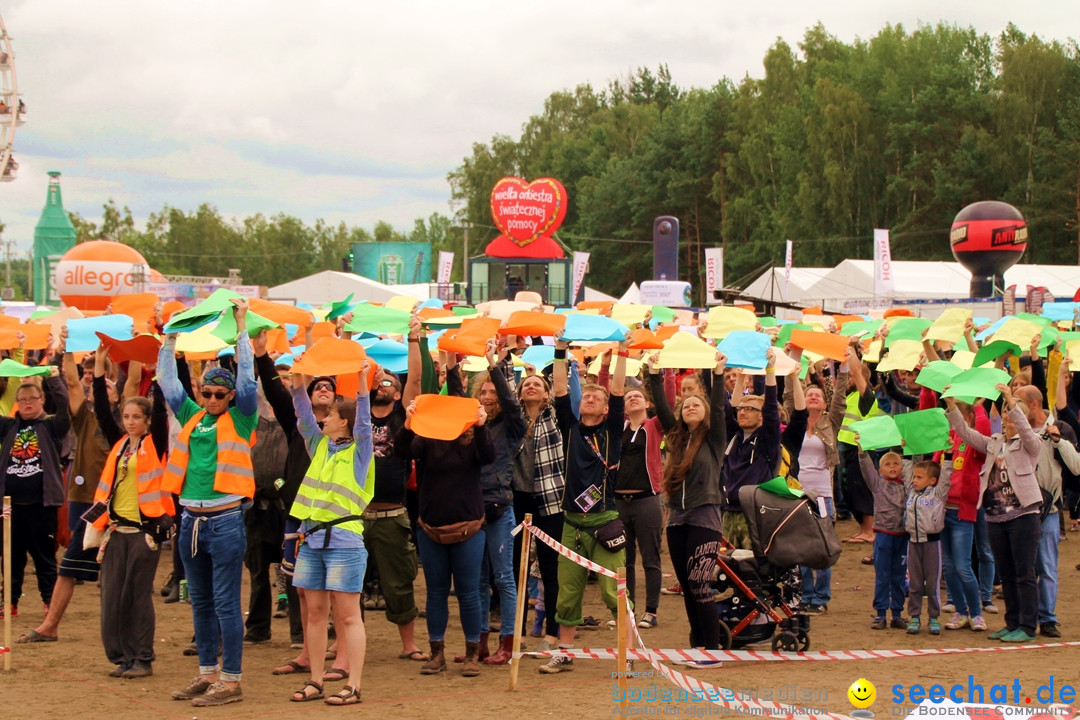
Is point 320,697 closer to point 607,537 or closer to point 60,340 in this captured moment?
point 607,537

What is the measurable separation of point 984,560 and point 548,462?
3.81m

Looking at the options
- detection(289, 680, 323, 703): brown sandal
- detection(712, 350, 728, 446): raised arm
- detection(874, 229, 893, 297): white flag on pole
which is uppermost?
detection(874, 229, 893, 297): white flag on pole

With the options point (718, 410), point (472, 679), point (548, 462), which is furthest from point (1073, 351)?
point (472, 679)

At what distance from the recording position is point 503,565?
7.35 meters

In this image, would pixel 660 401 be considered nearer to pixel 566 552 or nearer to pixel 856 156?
pixel 566 552

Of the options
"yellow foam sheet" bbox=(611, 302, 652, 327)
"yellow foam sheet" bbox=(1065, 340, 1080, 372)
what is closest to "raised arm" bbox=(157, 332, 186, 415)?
"yellow foam sheet" bbox=(611, 302, 652, 327)

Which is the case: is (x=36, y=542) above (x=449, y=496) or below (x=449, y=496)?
below

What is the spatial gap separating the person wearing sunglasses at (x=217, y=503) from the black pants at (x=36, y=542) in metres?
2.80

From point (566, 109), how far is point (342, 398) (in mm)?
82343

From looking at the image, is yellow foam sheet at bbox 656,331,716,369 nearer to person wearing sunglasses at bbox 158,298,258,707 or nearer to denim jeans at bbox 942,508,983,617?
denim jeans at bbox 942,508,983,617

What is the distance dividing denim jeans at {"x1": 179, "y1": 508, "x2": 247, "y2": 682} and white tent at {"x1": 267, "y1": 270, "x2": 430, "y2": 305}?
124 ft

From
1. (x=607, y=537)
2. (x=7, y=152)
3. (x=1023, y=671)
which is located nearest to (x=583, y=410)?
(x=607, y=537)

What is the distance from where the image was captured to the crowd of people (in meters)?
6.46

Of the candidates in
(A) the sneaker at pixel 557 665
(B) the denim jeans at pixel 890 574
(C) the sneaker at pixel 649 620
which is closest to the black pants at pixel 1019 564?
(B) the denim jeans at pixel 890 574
